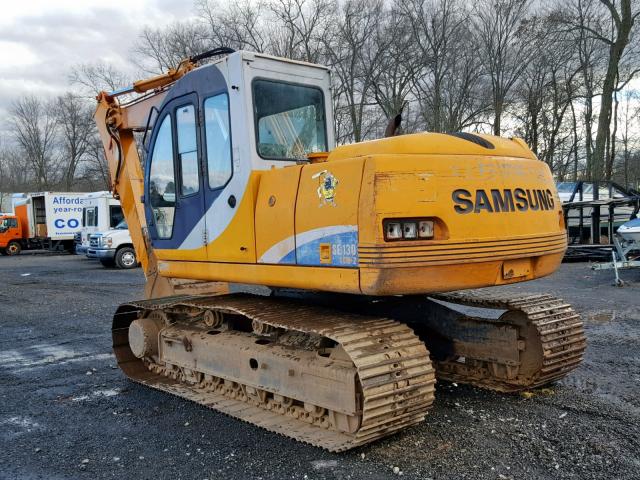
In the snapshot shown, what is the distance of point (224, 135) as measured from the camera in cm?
495

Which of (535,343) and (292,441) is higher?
(535,343)

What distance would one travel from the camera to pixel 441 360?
5816mm

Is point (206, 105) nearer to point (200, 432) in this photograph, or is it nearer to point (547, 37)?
point (200, 432)

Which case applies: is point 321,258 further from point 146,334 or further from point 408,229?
point 146,334

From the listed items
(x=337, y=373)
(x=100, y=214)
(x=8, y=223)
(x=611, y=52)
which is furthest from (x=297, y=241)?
(x=8, y=223)

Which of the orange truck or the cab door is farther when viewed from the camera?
the orange truck

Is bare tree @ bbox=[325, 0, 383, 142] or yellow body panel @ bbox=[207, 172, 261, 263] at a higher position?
bare tree @ bbox=[325, 0, 383, 142]

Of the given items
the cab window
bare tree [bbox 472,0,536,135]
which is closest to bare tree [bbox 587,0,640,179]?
bare tree [bbox 472,0,536,135]

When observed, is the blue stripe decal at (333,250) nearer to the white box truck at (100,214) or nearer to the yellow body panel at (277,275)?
the yellow body panel at (277,275)

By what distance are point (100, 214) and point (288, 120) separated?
72.7ft

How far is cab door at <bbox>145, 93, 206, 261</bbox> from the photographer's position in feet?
17.3

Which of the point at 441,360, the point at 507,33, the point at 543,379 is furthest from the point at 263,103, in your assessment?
the point at 507,33

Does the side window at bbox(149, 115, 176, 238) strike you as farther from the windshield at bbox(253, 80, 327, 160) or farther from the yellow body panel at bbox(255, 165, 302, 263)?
the yellow body panel at bbox(255, 165, 302, 263)

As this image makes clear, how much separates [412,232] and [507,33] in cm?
3255
